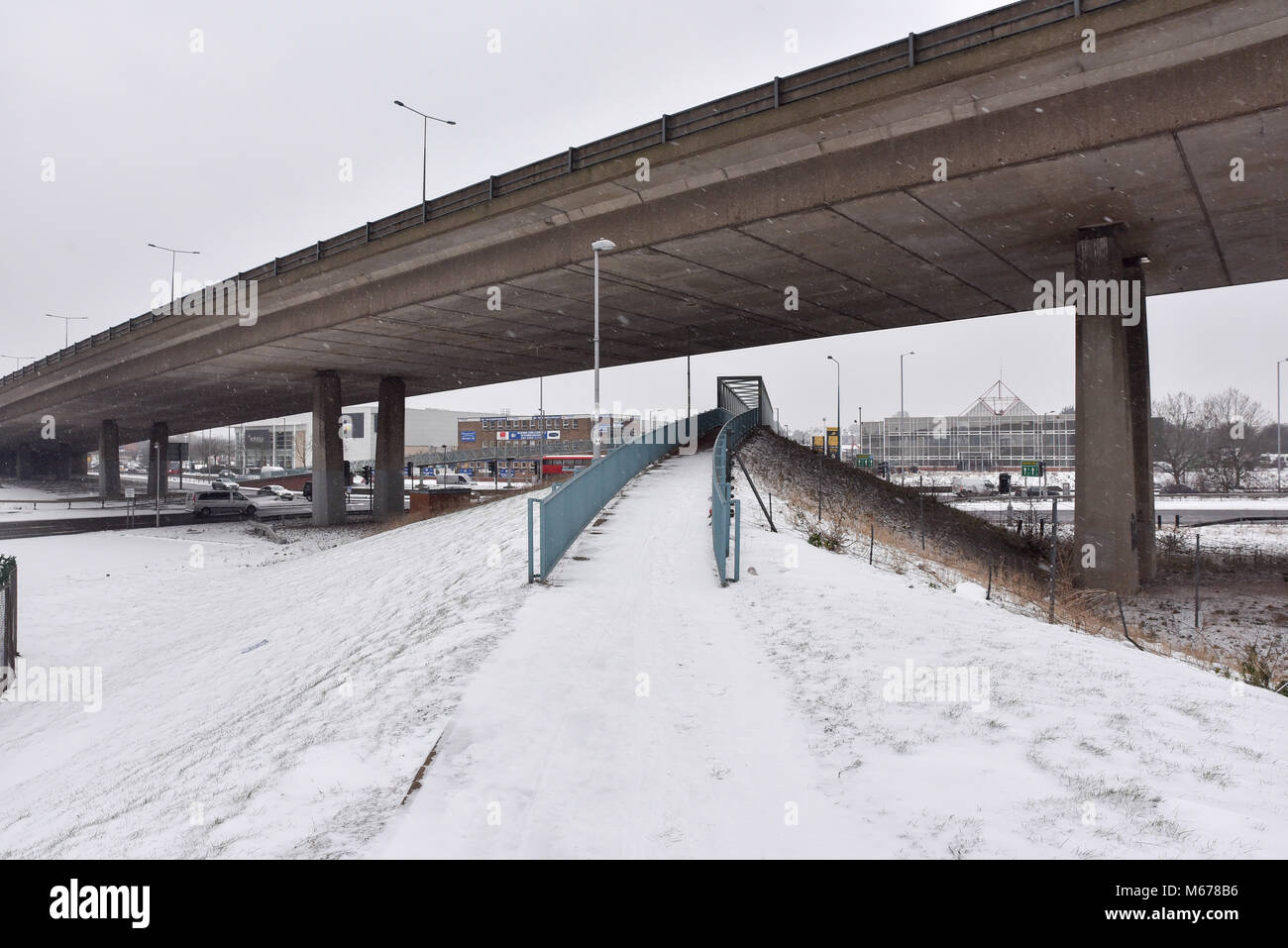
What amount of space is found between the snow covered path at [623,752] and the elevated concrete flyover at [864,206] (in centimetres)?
1119

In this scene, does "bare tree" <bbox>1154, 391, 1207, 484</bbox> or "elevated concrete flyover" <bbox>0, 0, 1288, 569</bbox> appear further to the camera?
"bare tree" <bbox>1154, 391, 1207, 484</bbox>

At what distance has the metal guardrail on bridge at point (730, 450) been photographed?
1196cm

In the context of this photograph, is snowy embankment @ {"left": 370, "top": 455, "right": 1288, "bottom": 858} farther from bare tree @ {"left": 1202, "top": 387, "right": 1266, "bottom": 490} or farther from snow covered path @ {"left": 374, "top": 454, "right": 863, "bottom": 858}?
bare tree @ {"left": 1202, "top": 387, "right": 1266, "bottom": 490}

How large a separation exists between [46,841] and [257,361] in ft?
110

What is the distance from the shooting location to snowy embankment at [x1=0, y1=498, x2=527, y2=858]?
5.22 m

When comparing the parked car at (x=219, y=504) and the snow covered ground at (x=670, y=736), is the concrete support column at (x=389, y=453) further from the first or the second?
the snow covered ground at (x=670, y=736)

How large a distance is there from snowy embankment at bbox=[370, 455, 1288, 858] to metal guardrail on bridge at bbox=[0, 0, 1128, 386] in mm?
10763

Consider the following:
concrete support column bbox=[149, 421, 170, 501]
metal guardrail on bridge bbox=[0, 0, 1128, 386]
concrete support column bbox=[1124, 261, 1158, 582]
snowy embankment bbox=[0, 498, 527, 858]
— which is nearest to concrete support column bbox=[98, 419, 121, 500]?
concrete support column bbox=[149, 421, 170, 501]

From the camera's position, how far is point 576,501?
588 inches

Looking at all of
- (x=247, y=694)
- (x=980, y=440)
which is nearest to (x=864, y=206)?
(x=247, y=694)

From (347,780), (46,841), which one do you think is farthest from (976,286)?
(46,841)

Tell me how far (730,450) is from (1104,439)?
42.9 feet

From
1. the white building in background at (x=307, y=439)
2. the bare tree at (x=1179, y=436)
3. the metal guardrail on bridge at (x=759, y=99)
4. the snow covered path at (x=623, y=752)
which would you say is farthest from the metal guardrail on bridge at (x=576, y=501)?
the white building in background at (x=307, y=439)

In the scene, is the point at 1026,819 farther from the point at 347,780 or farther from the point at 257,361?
the point at 257,361
